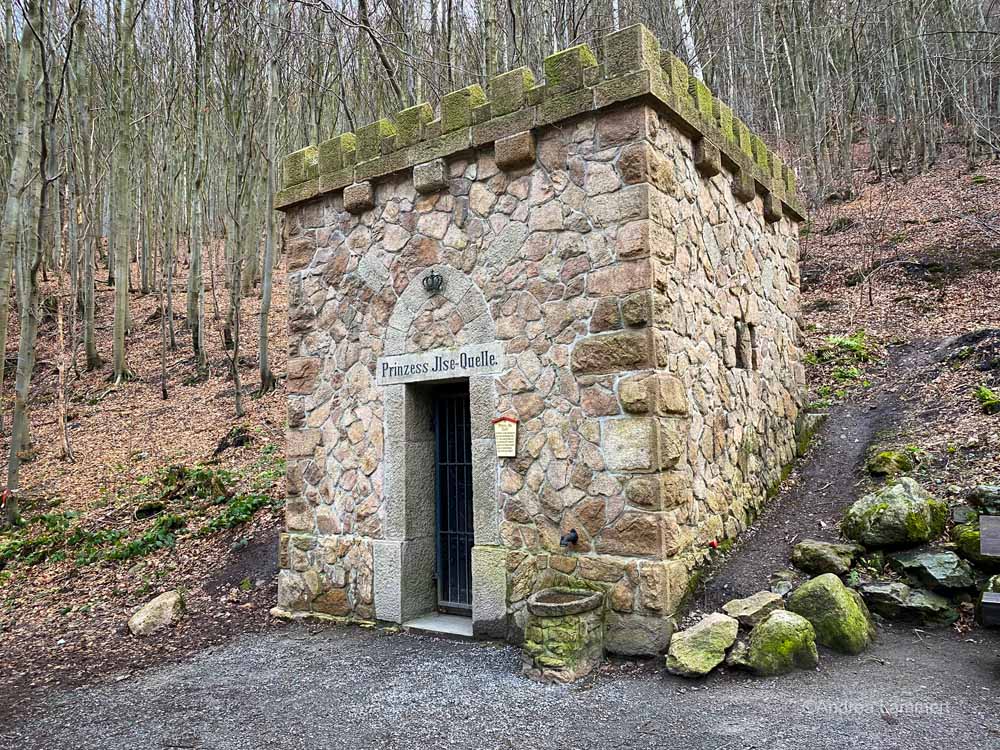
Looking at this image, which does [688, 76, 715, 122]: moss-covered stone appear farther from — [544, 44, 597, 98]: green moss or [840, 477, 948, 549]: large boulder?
[840, 477, 948, 549]: large boulder

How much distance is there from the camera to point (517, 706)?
415 centimetres

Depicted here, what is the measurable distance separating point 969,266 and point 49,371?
1871cm

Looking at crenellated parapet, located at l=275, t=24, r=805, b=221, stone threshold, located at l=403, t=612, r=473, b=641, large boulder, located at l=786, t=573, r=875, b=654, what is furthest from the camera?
stone threshold, located at l=403, t=612, r=473, b=641

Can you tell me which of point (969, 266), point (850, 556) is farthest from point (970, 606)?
point (969, 266)

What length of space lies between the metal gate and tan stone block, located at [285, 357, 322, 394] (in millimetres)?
1289

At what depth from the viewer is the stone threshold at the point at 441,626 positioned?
561 cm

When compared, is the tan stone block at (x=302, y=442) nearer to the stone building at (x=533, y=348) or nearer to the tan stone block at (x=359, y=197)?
the stone building at (x=533, y=348)

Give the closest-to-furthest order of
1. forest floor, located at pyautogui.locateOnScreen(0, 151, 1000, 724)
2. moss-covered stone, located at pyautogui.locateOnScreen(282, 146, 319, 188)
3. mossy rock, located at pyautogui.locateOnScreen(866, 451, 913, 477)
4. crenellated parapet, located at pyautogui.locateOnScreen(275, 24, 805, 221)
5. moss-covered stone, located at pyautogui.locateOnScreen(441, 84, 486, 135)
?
crenellated parapet, located at pyautogui.locateOnScreen(275, 24, 805, 221), moss-covered stone, located at pyautogui.locateOnScreen(441, 84, 486, 135), forest floor, located at pyautogui.locateOnScreen(0, 151, 1000, 724), mossy rock, located at pyautogui.locateOnScreen(866, 451, 913, 477), moss-covered stone, located at pyautogui.locateOnScreen(282, 146, 319, 188)

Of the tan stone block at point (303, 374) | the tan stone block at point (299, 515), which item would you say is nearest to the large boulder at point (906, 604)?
the tan stone block at point (299, 515)

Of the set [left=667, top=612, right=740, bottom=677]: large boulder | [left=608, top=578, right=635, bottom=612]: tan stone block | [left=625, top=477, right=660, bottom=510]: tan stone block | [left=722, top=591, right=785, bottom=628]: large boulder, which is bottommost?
[left=667, top=612, right=740, bottom=677]: large boulder

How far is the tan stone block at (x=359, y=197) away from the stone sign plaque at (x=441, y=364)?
4.60 feet

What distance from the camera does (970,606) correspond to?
15.9 ft

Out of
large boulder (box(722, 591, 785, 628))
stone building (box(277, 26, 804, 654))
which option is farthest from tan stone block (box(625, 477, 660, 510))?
large boulder (box(722, 591, 785, 628))

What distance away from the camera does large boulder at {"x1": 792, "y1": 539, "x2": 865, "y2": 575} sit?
5.25 m
